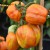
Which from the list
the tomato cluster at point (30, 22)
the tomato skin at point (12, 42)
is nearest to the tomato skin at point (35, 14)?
the tomato cluster at point (30, 22)

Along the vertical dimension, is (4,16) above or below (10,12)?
below

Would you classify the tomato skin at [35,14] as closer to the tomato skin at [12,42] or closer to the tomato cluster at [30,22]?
the tomato cluster at [30,22]

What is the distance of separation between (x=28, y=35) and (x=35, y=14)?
0.10 metres

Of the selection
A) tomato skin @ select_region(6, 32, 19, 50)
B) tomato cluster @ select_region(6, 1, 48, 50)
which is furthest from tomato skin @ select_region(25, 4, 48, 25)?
tomato skin @ select_region(6, 32, 19, 50)

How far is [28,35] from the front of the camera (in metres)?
0.94

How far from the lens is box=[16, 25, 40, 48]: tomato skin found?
94 centimetres

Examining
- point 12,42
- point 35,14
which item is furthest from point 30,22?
point 12,42

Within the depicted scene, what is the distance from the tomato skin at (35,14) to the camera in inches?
36.7

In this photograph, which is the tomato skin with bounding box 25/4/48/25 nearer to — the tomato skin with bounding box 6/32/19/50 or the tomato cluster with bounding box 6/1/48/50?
the tomato cluster with bounding box 6/1/48/50

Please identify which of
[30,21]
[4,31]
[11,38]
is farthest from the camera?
[4,31]

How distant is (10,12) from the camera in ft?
3.37

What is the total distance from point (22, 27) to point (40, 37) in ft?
0.36

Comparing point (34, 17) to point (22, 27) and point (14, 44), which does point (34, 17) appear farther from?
point (14, 44)

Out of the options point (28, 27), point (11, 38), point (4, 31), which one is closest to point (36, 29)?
point (28, 27)
